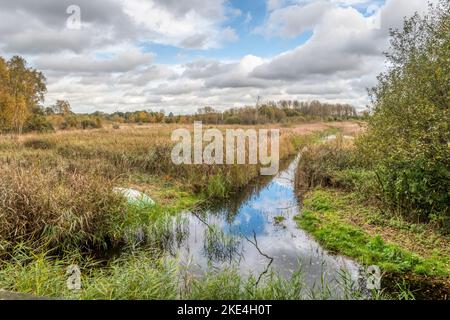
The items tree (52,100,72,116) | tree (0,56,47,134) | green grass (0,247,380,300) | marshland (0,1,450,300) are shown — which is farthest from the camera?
tree (52,100,72,116)

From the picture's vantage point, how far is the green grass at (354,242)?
18.2 ft

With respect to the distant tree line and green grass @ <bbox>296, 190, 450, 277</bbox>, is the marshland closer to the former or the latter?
green grass @ <bbox>296, 190, 450, 277</bbox>

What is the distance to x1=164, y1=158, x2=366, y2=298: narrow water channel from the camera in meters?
5.62

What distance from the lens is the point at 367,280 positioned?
4.87 meters

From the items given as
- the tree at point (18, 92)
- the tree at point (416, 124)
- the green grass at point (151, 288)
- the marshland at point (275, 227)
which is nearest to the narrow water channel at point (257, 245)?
the marshland at point (275, 227)

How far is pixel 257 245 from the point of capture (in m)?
6.88

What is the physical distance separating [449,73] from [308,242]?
4.38 m

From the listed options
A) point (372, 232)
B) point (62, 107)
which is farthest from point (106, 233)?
point (62, 107)

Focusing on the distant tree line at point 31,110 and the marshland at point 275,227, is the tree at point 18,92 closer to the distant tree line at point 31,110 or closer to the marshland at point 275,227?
the distant tree line at point 31,110

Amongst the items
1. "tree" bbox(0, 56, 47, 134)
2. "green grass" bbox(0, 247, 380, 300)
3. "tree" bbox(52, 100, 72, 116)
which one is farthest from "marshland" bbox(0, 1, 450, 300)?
"tree" bbox(52, 100, 72, 116)

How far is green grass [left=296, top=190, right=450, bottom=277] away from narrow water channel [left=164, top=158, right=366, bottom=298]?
0.92 feet

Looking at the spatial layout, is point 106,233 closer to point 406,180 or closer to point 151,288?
point 151,288

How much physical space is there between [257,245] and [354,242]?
2072 millimetres
